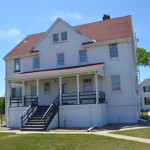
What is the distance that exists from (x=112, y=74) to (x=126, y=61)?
5.73 ft

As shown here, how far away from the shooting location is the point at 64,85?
2227cm

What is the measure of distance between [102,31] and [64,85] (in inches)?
282

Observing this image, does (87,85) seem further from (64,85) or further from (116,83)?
(116,83)

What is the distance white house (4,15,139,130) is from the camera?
1775 cm

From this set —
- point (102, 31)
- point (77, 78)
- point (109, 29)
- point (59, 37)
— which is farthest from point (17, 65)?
point (109, 29)

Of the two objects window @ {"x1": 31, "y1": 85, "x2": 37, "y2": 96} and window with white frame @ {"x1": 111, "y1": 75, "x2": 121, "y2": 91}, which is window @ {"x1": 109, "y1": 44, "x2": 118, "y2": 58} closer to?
window with white frame @ {"x1": 111, "y1": 75, "x2": 121, "y2": 91}

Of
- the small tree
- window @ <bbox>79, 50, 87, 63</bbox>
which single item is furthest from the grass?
the small tree

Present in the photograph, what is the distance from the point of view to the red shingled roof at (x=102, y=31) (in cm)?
2138

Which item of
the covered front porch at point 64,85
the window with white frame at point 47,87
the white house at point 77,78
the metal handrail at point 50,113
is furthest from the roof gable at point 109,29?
the metal handrail at point 50,113

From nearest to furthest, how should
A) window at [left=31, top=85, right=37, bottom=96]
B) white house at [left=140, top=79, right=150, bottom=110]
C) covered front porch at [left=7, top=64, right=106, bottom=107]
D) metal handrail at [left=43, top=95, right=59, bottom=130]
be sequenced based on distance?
1. metal handrail at [left=43, top=95, right=59, bottom=130]
2. covered front porch at [left=7, top=64, right=106, bottom=107]
3. window at [left=31, top=85, right=37, bottom=96]
4. white house at [left=140, top=79, right=150, bottom=110]

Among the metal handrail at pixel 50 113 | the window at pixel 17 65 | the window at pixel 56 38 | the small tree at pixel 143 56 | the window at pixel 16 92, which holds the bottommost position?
the metal handrail at pixel 50 113

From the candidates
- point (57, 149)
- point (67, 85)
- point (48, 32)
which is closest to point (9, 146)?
point (57, 149)

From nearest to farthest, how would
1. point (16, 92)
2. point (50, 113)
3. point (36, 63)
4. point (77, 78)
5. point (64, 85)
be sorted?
point (50, 113)
point (77, 78)
point (64, 85)
point (36, 63)
point (16, 92)

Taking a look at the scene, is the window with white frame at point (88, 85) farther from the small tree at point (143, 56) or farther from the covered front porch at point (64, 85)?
the small tree at point (143, 56)
